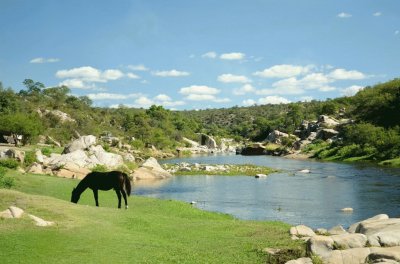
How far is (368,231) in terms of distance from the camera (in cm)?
1961

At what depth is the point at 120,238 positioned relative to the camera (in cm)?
1888

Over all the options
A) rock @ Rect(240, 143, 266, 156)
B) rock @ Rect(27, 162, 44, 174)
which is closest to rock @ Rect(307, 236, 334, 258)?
rock @ Rect(27, 162, 44, 174)

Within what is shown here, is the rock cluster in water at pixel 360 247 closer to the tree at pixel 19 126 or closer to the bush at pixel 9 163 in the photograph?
the bush at pixel 9 163

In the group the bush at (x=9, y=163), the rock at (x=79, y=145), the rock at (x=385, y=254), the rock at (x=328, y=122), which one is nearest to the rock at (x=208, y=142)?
the rock at (x=328, y=122)

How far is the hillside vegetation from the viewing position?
88.5 meters

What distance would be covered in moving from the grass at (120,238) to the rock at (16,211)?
2.04ft

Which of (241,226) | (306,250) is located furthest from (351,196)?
(306,250)

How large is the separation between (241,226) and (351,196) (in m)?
25.2

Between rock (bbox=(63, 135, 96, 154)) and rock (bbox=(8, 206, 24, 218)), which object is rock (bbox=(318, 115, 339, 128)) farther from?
rock (bbox=(8, 206, 24, 218))

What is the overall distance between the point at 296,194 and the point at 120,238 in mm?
32896

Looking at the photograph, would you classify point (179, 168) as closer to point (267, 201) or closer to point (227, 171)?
point (227, 171)

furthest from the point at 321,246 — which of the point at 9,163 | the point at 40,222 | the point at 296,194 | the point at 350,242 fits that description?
the point at 9,163

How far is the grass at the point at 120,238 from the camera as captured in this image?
16359 millimetres

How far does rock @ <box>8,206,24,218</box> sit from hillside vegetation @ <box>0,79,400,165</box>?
62619 millimetres
